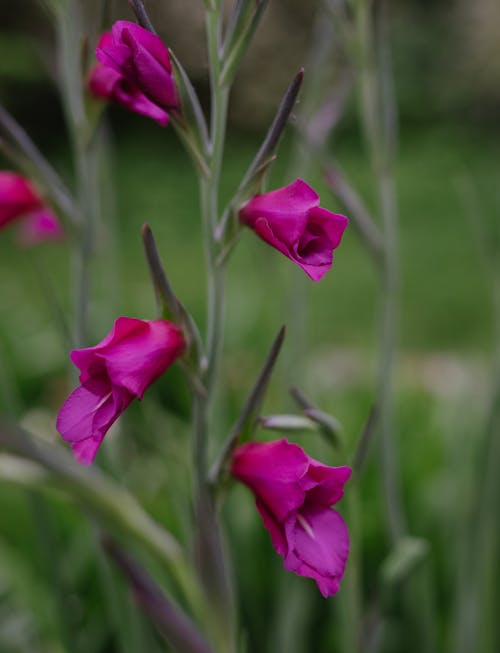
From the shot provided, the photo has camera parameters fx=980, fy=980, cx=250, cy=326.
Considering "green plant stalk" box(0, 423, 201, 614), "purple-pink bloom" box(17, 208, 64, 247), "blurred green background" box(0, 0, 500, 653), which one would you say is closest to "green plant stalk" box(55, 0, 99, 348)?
"blurred green background" box(0, 0, 500, 653)

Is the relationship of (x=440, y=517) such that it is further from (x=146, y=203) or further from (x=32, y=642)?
(x=146, y=203)

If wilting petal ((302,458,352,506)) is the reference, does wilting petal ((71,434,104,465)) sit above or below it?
above

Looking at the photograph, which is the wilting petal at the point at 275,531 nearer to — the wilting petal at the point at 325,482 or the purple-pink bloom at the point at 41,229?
the wilting petal at the point at 325,482

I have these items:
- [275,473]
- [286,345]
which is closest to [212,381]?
[275,473]

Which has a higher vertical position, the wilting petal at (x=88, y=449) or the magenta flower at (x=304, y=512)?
the wilting petal at (x=88, y=449)

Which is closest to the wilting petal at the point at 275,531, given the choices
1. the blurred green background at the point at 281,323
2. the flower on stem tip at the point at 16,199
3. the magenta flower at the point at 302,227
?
the magenta flower at the point at 302,227

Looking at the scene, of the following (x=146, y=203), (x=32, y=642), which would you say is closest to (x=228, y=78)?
(x=32, y=642)

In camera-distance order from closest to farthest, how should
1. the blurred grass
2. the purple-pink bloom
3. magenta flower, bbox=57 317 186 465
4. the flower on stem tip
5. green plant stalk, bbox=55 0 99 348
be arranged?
magenta flower, bbox=57 317 186 465
green plant stalk, bbox=55 0 99 348
the flower on stem tip
the purple-pink bloom
the blurred grass

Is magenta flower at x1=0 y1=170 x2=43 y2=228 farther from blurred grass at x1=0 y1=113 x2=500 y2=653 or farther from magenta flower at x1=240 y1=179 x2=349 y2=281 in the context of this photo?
magenta flower at x1=240 y1=179 x2=349 y2=281
